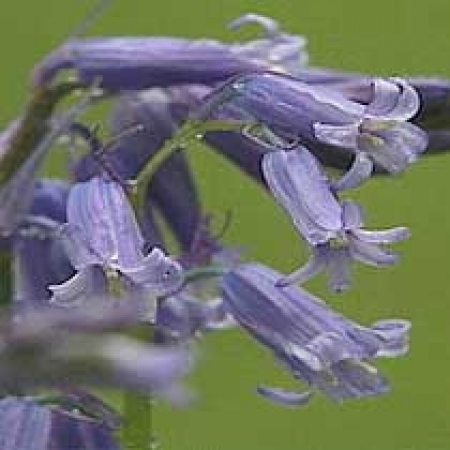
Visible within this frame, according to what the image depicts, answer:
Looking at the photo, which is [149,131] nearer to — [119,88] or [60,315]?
[119,88]

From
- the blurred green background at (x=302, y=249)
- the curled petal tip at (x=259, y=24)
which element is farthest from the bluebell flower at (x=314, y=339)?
the blurred green background at (x=302, y=249)

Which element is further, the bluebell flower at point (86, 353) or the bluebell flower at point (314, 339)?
the bluebell flower at point (314, 339)

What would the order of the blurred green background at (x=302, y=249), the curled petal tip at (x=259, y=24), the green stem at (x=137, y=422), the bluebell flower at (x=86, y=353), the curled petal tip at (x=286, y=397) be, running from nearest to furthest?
the bluebell flower at (x=86, y=353), the green stem at (x=137, y=422), the curled petal tip at (x=286, y=397), the curled petal tip at (x=259, y=24), the blurred green background at (x=302, y=249)

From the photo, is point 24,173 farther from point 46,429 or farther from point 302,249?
point 302,249

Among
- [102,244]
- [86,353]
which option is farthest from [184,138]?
[86,353]

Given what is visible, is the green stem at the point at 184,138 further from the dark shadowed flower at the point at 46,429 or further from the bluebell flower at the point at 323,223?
the dark shadowed flower at the point at 46,429

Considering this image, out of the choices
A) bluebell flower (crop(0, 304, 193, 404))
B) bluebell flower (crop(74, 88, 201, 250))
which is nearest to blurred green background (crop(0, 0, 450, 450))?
bluebell flower (crop(74, 88, 201, 250))
